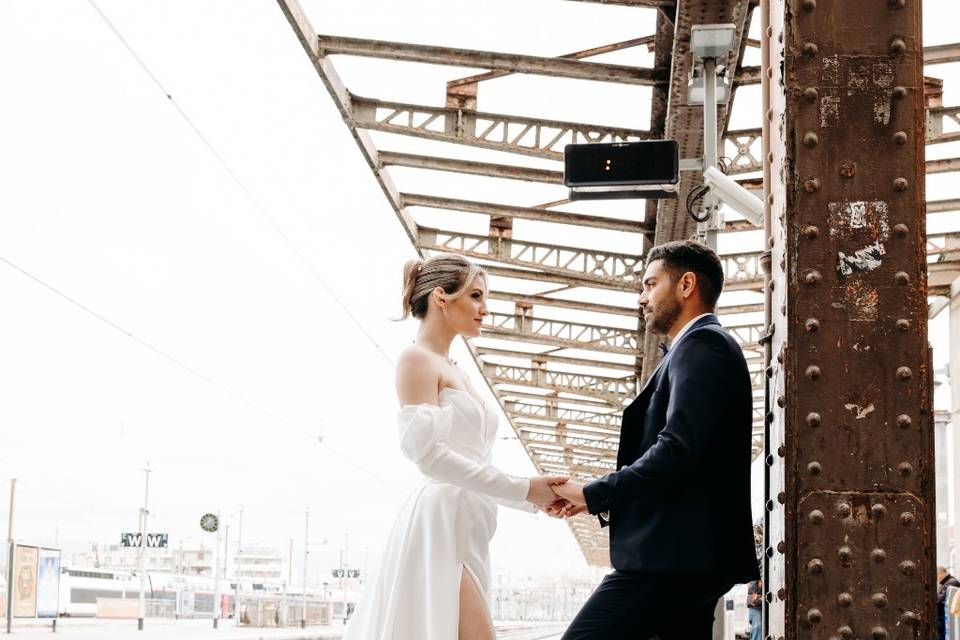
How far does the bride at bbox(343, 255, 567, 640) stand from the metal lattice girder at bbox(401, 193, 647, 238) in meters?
9.51

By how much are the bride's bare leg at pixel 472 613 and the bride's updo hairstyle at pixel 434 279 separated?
773 millimetres

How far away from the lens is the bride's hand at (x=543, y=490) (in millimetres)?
3029

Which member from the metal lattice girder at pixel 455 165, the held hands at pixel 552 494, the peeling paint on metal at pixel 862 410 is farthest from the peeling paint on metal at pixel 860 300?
the metal lattice girder at pixel 455 165

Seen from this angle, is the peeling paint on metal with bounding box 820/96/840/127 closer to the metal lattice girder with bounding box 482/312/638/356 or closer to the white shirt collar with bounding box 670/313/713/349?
the white shirt collar with bounding box 670/313/713/349

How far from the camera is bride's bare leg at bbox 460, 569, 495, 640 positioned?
2.99m

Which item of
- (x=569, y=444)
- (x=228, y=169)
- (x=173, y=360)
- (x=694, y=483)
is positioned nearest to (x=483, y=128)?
(x=228, y=169)

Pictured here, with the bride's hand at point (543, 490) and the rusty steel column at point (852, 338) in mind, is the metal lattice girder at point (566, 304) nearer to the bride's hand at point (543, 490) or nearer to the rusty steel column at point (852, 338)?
the bride's hand at point (543, 490)

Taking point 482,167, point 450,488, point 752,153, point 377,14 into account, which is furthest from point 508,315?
point 450,488

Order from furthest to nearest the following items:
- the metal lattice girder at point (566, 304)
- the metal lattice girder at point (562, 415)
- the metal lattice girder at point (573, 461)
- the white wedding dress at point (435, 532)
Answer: the metal lattice girder at point (573, 461) → the metal lattice girder at point (562, 415) → the metal lattice girder at point (566, 304) → the white wedding dress at point (435, 532)

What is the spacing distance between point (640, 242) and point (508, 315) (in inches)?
172

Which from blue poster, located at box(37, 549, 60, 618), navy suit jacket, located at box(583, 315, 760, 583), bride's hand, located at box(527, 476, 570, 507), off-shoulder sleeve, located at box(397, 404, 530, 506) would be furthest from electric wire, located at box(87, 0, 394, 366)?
blue poster, located at box(37, 549, 60, 618)

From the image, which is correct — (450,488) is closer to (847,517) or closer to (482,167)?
(847,517)

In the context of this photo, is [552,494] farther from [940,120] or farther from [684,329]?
[940,120]

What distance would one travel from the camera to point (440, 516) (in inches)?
120
